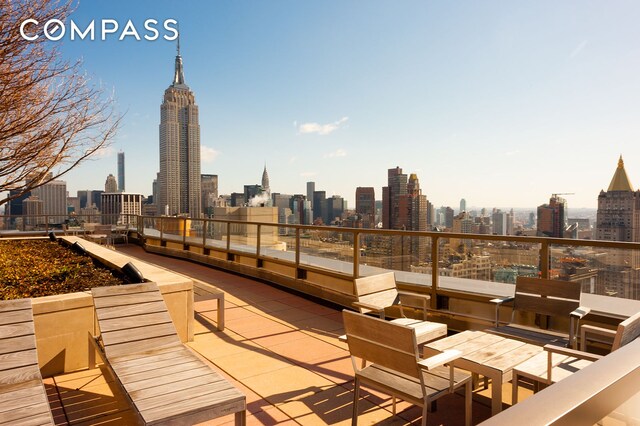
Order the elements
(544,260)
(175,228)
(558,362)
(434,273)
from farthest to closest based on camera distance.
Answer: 1. (175,228)
2. (434,273)
3. (544,260)
4. (558,362)

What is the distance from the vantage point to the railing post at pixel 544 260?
181 inches

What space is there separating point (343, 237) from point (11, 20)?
17.2 ft

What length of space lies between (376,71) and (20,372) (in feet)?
100

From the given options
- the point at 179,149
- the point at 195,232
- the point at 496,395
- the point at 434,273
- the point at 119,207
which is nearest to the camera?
the point at 496,395

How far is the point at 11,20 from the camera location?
4703mm

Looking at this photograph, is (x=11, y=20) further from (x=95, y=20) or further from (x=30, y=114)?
(x=95, y=20)

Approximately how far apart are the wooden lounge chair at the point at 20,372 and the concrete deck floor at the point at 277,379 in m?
0.50

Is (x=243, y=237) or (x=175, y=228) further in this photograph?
(x=175, y=228)

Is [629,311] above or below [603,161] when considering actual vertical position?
below

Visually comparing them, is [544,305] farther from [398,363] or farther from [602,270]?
[398,363]

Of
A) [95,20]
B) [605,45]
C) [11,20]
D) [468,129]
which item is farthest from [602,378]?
[468,129]

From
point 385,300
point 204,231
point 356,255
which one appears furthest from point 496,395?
point 204,231

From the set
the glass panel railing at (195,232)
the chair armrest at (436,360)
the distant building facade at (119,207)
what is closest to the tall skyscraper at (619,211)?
the chair armrest at (436,360)

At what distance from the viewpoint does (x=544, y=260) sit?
15.2 ft
